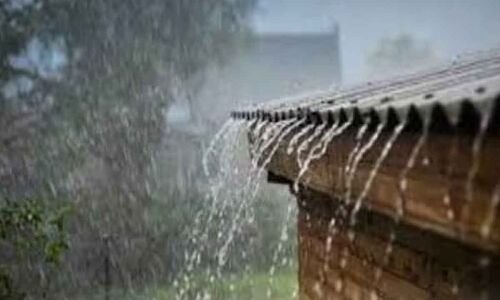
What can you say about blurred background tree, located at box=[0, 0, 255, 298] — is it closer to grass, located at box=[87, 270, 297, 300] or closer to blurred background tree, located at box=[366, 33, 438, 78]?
grass, located at box=[87, 270, 297, 300]

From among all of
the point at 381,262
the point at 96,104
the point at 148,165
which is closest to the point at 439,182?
the point at 381,262

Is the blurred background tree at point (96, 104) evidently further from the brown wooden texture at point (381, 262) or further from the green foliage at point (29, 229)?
the brown wooden texture at point (381, 262)

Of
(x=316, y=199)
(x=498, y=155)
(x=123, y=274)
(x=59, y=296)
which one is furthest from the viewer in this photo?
(x=123, y=274)

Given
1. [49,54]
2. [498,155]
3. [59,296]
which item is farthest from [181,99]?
[498,155]

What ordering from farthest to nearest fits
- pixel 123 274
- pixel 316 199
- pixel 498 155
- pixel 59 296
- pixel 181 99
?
pixel 181 99 → pixel 123 274 → pixel 59 296 → pixel 316 199 → pixel 498 155

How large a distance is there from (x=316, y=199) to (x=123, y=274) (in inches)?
526

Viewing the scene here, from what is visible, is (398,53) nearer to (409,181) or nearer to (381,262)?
(381,262)

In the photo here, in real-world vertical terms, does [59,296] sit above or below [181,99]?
below

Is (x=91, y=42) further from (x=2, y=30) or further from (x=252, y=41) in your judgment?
(x=252, y=41)

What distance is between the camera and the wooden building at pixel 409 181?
5.85ft

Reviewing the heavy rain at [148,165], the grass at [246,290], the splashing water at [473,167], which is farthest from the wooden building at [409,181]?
the grass at [246,290]

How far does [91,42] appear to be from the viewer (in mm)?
20922

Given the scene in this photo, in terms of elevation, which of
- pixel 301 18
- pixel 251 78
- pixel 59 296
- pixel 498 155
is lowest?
pixel 59 296

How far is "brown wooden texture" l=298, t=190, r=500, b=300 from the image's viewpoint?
2.34 meters
